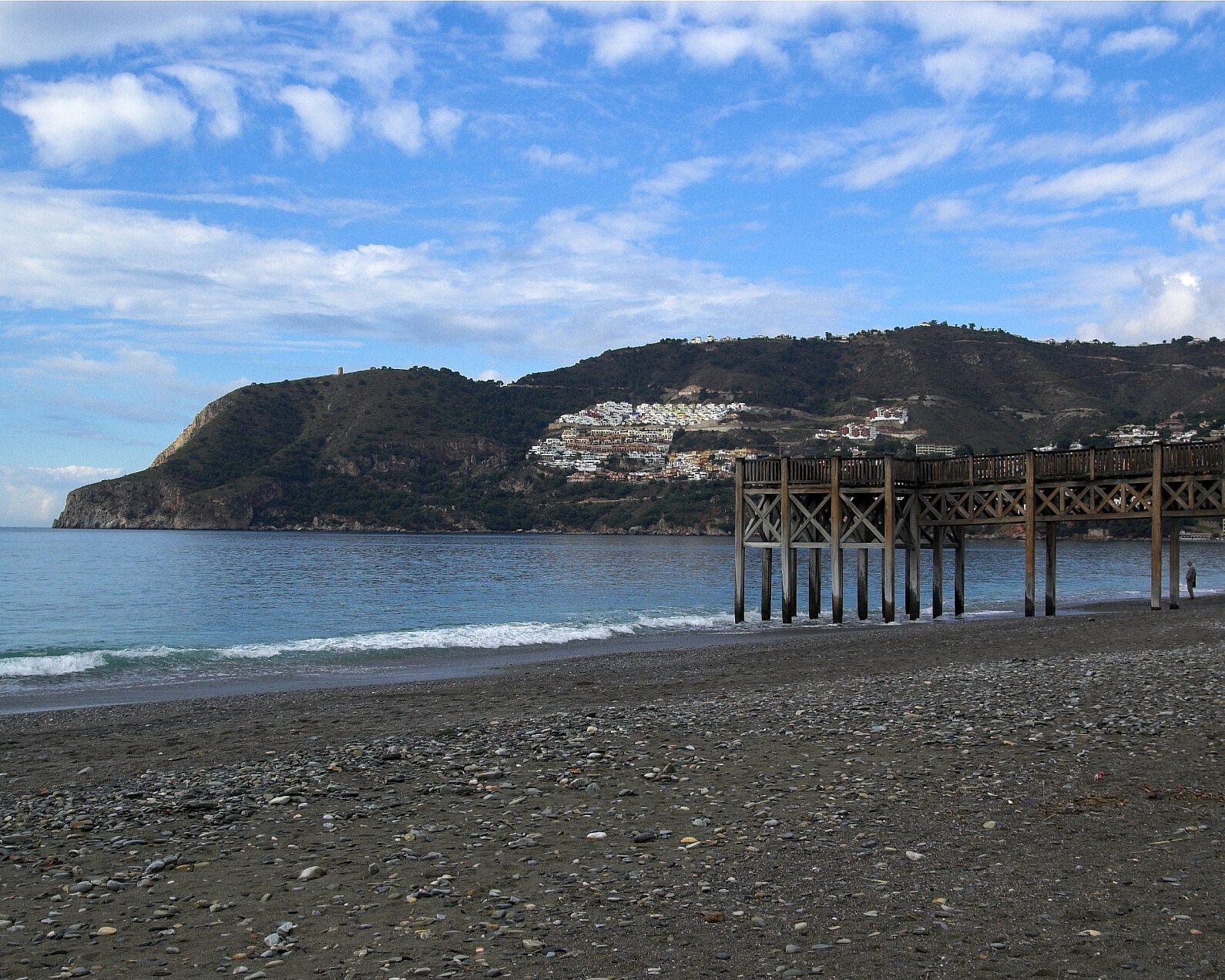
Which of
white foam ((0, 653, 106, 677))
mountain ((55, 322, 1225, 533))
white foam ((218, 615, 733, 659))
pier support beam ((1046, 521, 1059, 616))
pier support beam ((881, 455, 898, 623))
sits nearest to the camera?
white foam ((0, 653, 106, 677))

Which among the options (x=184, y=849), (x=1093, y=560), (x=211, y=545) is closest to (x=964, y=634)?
(x=184, y=849)

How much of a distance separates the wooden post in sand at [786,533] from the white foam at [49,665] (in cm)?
1987

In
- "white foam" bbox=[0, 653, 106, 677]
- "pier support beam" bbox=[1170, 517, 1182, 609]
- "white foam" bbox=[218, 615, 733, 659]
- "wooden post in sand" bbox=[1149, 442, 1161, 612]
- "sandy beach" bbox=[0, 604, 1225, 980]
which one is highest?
"wooden post in sand" bbox=[1149, 442, 1161, 612]

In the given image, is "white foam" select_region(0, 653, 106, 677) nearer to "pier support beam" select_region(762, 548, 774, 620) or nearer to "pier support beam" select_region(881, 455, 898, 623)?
"pier support beam" select_region(762, 548, 774, 620)

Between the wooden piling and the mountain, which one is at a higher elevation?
the mountain

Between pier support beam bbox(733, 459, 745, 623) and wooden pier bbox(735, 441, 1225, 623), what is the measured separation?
0.20ft

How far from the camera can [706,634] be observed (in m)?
31.3

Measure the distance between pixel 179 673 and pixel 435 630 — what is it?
9880 millimetres

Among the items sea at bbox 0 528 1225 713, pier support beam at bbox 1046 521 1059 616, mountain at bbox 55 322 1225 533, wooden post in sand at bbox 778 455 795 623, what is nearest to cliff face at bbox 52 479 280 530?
mountain at bbox 55 322 1225 533

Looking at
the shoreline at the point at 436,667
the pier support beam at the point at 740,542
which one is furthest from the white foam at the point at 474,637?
the pier support beam at the point at 740,542

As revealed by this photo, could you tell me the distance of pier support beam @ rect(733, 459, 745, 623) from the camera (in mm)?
32875

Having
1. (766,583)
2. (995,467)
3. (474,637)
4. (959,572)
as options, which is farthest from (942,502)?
(474,637)

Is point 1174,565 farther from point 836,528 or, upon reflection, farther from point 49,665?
point 49,665

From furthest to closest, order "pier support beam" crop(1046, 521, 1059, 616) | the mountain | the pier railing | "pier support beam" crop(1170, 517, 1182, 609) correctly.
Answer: the mountain, "pier support beam" crop(1046, 521, 1059, 616), "pier support beam" crop(1170, 517, 1182, 609), the pier railing
